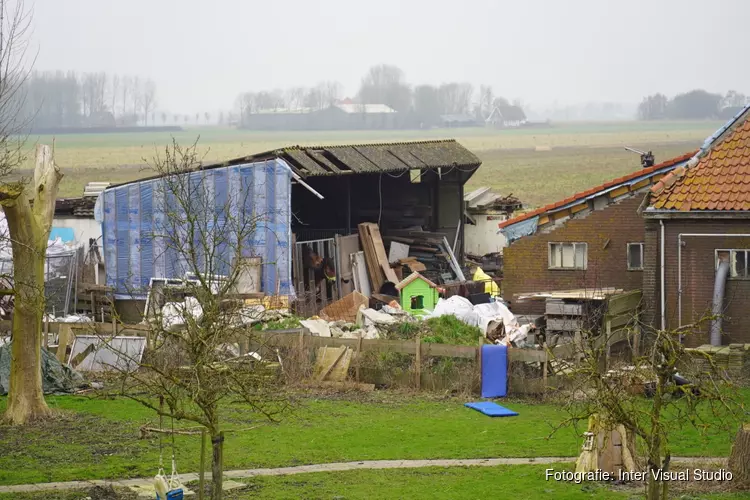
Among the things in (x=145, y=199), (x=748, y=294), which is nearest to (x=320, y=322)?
(x=145, y=199)

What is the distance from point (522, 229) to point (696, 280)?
5.94 m

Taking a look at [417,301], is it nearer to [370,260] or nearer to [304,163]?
[370,260]

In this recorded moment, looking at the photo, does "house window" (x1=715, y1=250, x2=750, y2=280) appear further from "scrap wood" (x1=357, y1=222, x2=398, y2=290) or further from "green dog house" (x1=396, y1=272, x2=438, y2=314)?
"scrap wood" (x1=357, y1=222, x2=398, y2=290)

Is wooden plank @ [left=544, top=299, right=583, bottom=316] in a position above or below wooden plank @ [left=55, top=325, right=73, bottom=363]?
above

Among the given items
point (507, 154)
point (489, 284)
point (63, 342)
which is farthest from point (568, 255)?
point (507, 154)

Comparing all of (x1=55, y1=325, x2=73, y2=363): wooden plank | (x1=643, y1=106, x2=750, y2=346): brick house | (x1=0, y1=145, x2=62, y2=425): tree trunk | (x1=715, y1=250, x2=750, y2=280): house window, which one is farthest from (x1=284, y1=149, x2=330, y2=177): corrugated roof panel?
(x1=0, y1=145, x2=62, y2=425): tree trunk

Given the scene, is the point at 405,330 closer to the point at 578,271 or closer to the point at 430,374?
the point at 430,374

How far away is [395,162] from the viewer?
40.4 m

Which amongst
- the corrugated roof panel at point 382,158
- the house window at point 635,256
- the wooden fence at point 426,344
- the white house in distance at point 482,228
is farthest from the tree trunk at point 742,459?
the white house in distance at point 482,228

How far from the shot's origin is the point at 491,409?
78.3ft

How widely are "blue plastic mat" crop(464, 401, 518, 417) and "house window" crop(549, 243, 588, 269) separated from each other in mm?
8601

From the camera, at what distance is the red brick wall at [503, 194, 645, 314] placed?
103 ft

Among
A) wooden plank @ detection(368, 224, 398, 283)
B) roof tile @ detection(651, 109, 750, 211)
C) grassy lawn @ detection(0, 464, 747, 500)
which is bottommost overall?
grassy lawn @ detection(0, 464, 747, 500)

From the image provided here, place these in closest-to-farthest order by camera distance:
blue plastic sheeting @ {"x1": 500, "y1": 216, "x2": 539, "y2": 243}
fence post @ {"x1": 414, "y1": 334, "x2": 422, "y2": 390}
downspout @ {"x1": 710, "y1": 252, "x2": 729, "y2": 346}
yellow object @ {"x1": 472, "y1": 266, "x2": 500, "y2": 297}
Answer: fence post @ {"x1": 414, "y1": 334, "x2": 422, "y2": 390} → downspout @ {"x1": 710, "y1": 252, "x2": 729, "y2": 346} → blue plastic sheeting @ {"x1": 500, "y1": 216, "x2": 539, "y2": 243} → yellow object @ {"x1": 472, "y1": 266, "x2": 500, "y2": 297}
